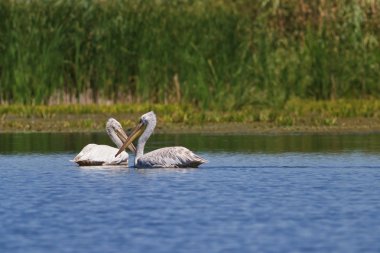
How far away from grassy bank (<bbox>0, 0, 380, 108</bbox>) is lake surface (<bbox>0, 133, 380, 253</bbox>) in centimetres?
535

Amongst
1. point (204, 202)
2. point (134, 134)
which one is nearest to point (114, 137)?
point (134, 134)

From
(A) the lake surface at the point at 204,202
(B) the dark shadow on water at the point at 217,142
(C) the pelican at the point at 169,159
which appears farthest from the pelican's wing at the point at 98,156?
(B) the dark shadow on water at the point at 217,142

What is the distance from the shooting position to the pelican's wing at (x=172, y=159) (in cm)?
1568

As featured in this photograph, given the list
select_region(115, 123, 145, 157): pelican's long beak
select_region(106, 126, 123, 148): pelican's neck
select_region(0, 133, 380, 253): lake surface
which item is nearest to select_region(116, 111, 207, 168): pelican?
select_region(0, 133, 380, 253): lake surface

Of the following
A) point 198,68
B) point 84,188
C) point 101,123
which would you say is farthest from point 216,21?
point 84,188

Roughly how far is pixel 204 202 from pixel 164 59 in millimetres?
12679

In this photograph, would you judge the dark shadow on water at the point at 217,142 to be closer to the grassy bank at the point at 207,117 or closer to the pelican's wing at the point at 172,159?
the grassy bank at the point at 207,117

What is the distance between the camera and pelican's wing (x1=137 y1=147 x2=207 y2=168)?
15680 millimetres

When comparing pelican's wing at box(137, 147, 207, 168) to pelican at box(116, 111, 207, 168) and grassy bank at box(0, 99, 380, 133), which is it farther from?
grassy bank at box(0, 99, 380, 133)

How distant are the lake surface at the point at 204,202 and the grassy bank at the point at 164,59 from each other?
17.6ft

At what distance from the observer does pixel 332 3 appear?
94.1 feet

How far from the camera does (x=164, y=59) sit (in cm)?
2500

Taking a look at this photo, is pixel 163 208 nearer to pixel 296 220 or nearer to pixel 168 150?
pixel 296 220

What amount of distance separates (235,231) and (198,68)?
14.1 meters
